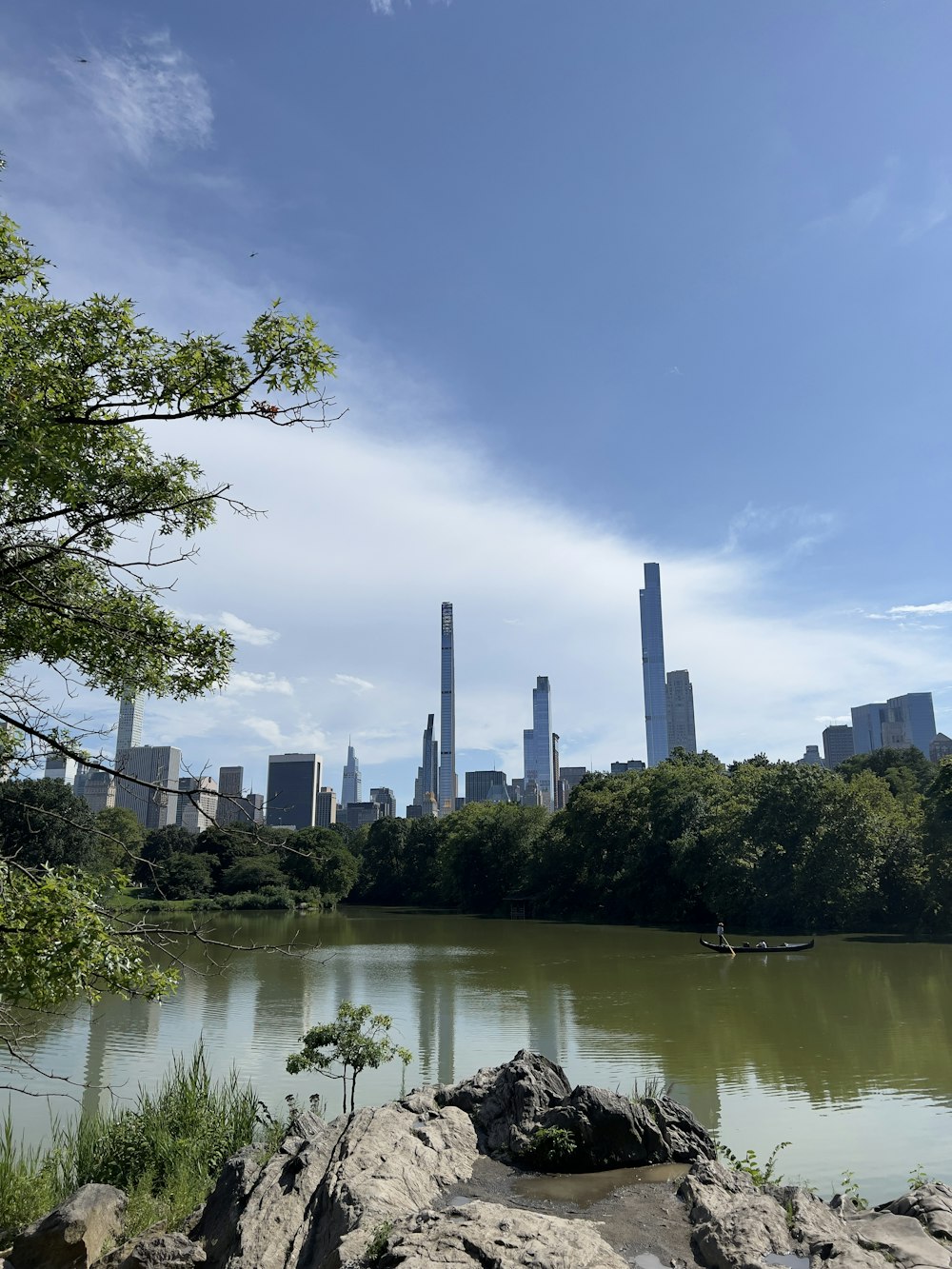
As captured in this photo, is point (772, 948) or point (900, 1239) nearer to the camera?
point (900, 1239)

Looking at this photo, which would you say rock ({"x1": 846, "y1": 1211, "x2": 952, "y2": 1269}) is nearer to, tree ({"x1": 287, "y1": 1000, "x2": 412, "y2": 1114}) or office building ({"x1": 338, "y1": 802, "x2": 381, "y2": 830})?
tree ({"x1": 287, "y1": 1000, "x2": 412, "y2": 1114})

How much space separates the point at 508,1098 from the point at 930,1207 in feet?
12.1

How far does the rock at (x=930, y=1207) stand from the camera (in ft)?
19.4

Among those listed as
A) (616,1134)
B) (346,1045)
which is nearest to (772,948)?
(346,1045)

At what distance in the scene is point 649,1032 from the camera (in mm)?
17141

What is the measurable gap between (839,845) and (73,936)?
38.4 meters

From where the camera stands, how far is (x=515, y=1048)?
51.0 feet

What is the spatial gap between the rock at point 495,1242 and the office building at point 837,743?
640 ft

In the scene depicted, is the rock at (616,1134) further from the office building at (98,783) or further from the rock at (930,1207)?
the office building at (98,783)

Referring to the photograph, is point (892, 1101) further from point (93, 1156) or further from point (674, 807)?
point (674, 807)

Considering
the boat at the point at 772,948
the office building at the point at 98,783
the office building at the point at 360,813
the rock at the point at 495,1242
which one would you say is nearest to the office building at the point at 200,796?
the office building at the point at 98,783

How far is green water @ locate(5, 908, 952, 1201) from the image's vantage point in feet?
36.1

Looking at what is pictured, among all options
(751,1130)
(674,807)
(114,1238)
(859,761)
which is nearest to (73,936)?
(114,1238)

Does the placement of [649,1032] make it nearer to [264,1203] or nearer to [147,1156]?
[147,1156]
